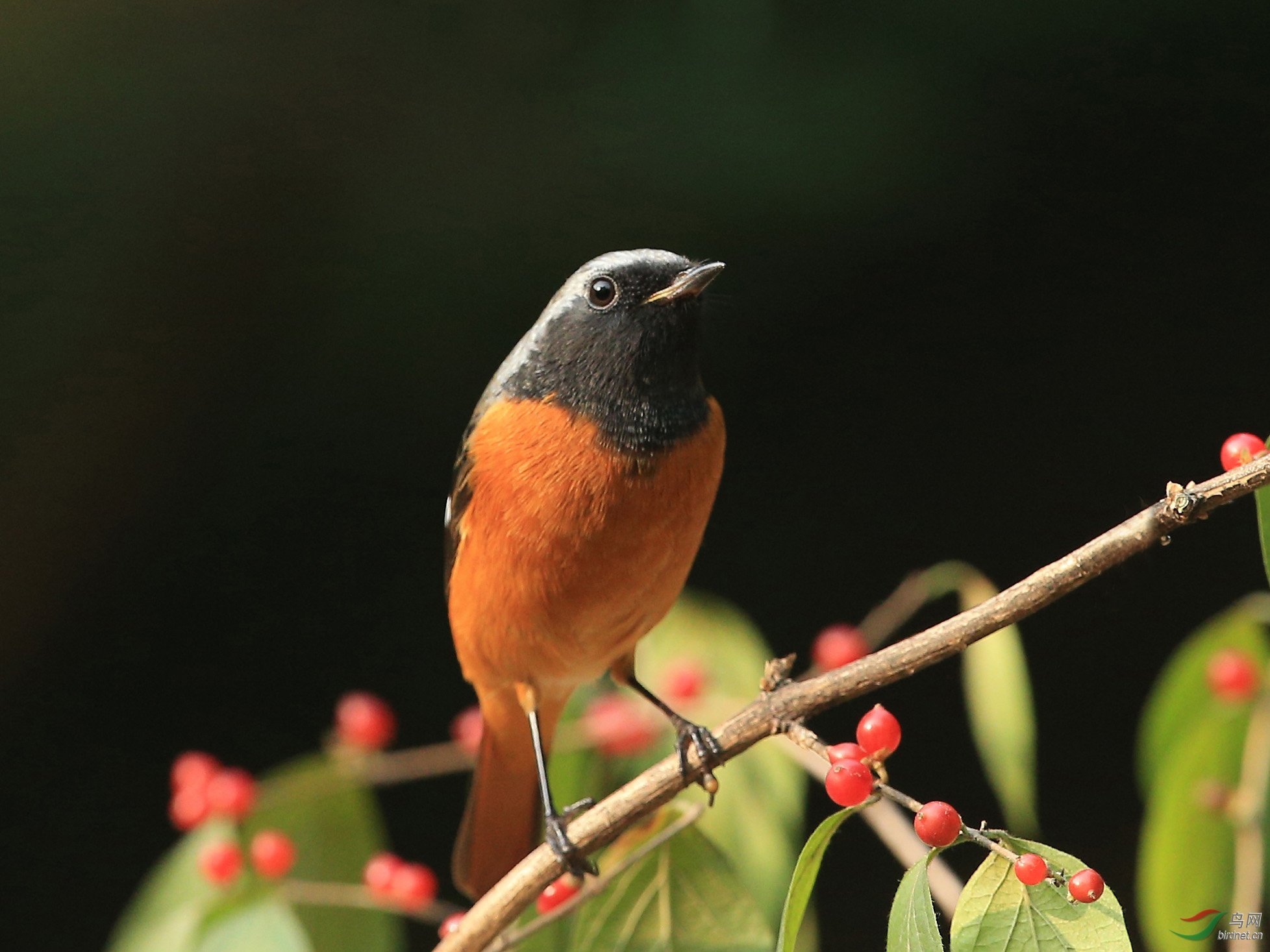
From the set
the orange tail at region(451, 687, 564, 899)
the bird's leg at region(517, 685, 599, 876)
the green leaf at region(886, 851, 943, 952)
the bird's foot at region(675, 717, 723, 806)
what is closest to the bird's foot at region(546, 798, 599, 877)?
the bird's leg at region(517, 685, 599, 876)

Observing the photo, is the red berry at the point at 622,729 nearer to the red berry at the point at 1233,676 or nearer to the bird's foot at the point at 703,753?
the bird's foot at the point at 703,753

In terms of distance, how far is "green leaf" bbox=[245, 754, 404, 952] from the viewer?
1.75 meters

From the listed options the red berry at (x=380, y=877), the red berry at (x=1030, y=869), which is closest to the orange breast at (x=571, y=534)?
the red berry at (x=380, y=877)

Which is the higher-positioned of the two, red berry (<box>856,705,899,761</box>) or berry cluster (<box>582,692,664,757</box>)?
red berry (<box>856,705,899,761</box>)

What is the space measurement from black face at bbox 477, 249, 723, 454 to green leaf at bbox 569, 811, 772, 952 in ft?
1.51

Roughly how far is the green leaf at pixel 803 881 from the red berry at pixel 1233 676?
0.76 metres

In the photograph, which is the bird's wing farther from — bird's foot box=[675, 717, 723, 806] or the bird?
bird's foot box=[675, 717, 723, 806]

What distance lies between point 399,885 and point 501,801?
245mm

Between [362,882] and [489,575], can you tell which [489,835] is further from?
[489,575]

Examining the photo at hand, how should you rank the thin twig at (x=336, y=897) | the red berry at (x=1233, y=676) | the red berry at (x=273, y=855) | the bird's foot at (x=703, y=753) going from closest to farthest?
the bird's foot at (x=703, y=753) < the red berry at (x=1233, y=676) < the thin twig at (x=336, y=897) < the red berry at (x=273, y=855)

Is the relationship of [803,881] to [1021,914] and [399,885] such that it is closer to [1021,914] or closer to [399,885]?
[1021,914]

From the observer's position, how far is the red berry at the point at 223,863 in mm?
1751

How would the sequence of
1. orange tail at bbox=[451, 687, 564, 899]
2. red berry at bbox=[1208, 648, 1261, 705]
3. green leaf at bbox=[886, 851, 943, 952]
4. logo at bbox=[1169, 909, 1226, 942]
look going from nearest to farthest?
green leaf at bbox=[886, 851, 943, 952] → logo at bbox=[1169, 909, 1226, 942] → red berry at bbox=[1208, 648, 1261, 705] → orange tail at bbox=[451, 687, 564, 899]

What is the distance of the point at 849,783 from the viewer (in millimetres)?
960
